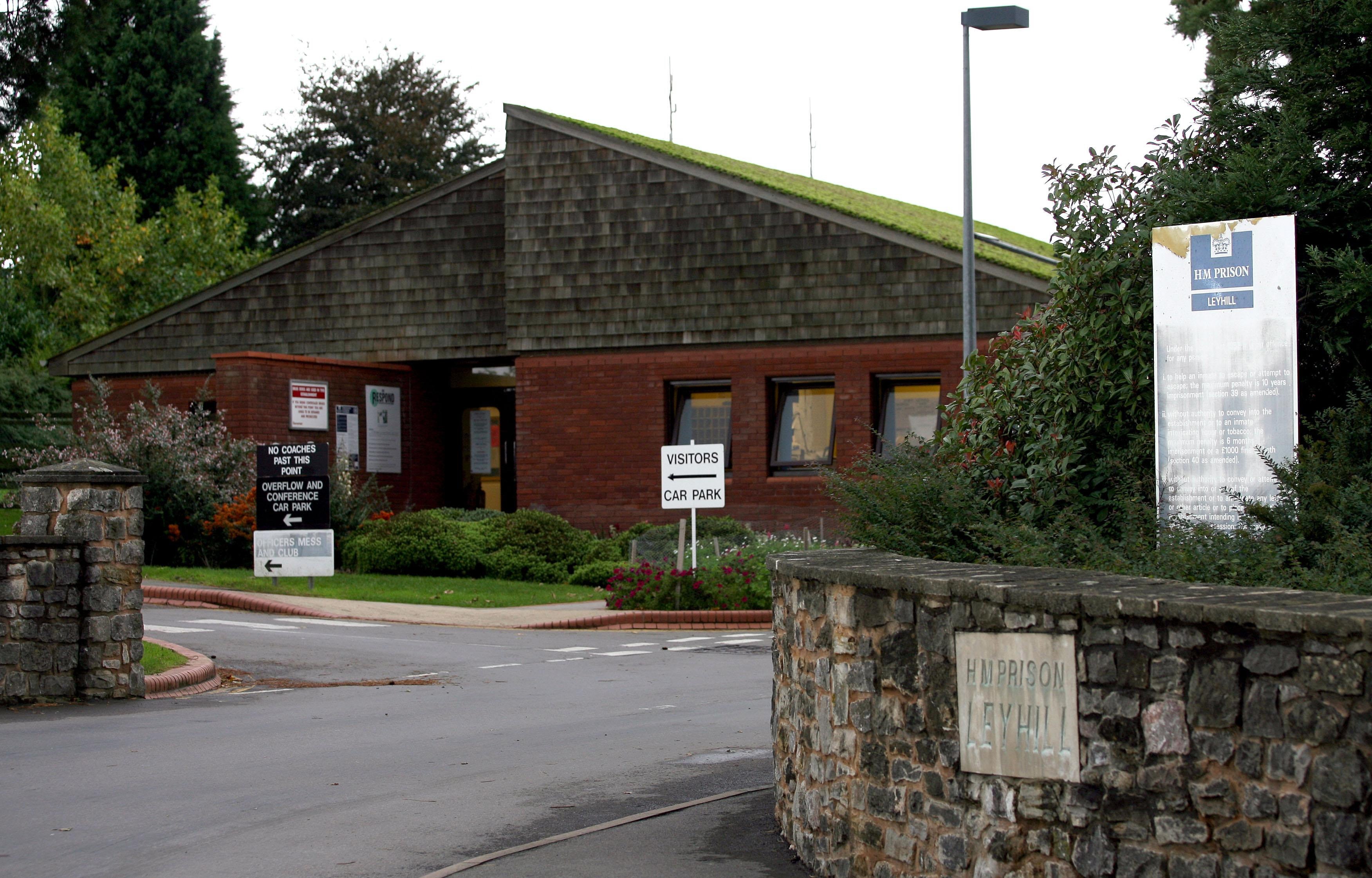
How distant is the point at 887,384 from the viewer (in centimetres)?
2672

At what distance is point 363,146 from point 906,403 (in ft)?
130

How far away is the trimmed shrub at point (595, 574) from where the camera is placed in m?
24.4

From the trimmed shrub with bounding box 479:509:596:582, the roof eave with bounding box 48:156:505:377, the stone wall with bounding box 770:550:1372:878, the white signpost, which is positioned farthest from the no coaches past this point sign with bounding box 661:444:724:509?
the stone wall with bounding box 770:550:1372:878

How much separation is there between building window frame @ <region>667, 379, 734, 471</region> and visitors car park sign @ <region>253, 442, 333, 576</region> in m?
7.58

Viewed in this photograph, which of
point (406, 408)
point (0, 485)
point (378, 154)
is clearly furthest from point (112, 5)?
point (378, 154)

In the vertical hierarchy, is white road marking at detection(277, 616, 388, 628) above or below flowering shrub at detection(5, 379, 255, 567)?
below

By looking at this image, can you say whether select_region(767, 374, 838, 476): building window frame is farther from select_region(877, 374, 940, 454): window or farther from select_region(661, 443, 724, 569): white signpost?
select_region(661, 443, 724, 569): white signpost

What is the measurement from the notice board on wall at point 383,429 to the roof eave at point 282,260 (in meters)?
3.12

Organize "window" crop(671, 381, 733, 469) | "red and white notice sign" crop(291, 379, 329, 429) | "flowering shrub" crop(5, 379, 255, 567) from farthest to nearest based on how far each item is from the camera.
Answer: "red and white notice sign" crop(291, 379, 329, 429) < "window" crop(671, 381, 733, 469) < "flowering shrub" crop(5, 379, 255, 567)

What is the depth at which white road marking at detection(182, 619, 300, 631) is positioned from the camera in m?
18.3

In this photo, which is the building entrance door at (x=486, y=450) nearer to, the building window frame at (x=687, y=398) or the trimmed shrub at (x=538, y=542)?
the building window frame at (x=687, y=398)

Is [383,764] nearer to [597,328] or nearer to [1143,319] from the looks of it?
[1143,319]

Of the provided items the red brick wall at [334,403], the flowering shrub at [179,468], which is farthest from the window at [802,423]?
the flowering shrub at [179,468]

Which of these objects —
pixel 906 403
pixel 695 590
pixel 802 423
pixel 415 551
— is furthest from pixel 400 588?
pixel 906 403
